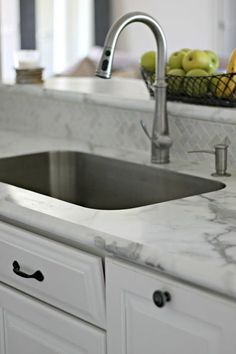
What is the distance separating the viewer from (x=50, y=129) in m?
2.68

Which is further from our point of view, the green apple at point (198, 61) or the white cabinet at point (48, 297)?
the green apple at point (198, 61)

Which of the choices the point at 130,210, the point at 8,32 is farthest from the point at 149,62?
the point at 8,32

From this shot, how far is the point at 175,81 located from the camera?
217 cm

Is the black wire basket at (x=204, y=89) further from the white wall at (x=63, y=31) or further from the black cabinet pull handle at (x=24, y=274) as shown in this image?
the white wall at (x=63, y=31)

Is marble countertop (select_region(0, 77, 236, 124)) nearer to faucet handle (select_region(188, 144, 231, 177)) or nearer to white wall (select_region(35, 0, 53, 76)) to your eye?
faucet handle (select_region(188, 144, 231, 177))

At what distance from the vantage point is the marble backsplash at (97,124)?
2.14 metres

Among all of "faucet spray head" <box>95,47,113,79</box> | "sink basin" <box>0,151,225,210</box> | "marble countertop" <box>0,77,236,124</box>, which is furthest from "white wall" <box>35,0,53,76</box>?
"faucet spray head" <box>95,47,113,79</box>

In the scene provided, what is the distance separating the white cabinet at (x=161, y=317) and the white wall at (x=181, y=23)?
496cm

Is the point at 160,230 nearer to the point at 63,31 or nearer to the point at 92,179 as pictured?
the point at 92,179

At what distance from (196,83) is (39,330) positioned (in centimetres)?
77

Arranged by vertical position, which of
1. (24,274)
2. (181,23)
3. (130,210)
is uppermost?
(181,23)

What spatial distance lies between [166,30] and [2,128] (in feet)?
12.8

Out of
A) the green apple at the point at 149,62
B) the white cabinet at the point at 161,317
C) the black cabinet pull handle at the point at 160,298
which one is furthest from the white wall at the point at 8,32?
the black cabinet pull handle at the point at 160,298

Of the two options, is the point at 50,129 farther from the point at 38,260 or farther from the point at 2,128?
the point at 38,260
